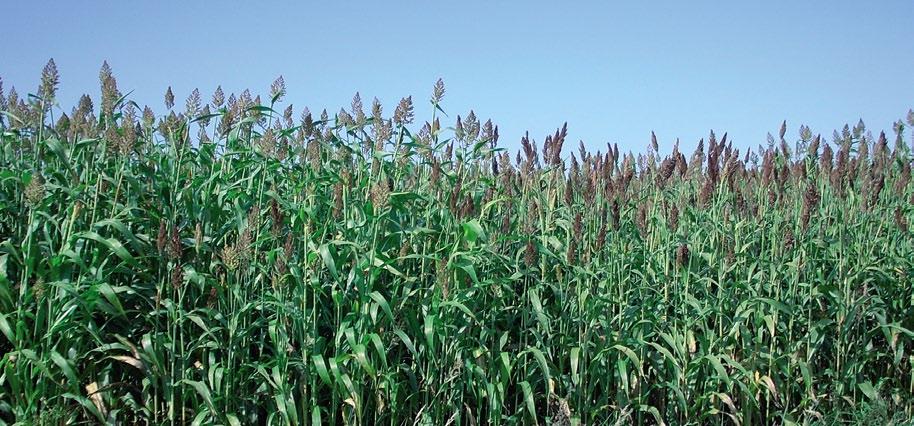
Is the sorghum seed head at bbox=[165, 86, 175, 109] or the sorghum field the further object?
the sorghum seed head at bbox=[165, 86, 175, 109]

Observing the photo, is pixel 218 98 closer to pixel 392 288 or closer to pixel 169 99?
pixel 169 99

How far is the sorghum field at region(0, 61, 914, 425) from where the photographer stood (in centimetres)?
386

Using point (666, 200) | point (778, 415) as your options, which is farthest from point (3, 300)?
point (666, 200)

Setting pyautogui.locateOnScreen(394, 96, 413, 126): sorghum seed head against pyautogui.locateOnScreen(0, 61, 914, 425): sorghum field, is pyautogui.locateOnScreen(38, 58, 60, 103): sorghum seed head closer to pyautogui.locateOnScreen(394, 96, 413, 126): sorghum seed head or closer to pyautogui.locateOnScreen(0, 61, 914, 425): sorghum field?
pyautogui.locateOnScreen(0, 61, 914, 425): sorghum field

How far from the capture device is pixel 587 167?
5.88 metres

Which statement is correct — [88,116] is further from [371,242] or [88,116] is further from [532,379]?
[532,379]

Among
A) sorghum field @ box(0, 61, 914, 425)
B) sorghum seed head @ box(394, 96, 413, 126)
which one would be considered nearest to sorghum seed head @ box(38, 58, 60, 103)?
sorghum field @ box(0, 61, 914, 425)

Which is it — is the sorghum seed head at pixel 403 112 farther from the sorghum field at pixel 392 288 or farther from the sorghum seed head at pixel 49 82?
the sorghum seed head at pixel 49 82

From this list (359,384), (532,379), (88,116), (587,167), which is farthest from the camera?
(587,167)

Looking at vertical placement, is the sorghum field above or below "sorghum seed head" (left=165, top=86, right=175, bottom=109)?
below

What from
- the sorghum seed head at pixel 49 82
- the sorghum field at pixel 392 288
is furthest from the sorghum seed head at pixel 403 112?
the sorghum seed head at pixel 49 82

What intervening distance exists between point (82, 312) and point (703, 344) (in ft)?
9.80

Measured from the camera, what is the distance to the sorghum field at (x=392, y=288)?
12.6 ft

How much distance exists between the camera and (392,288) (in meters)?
4.38
